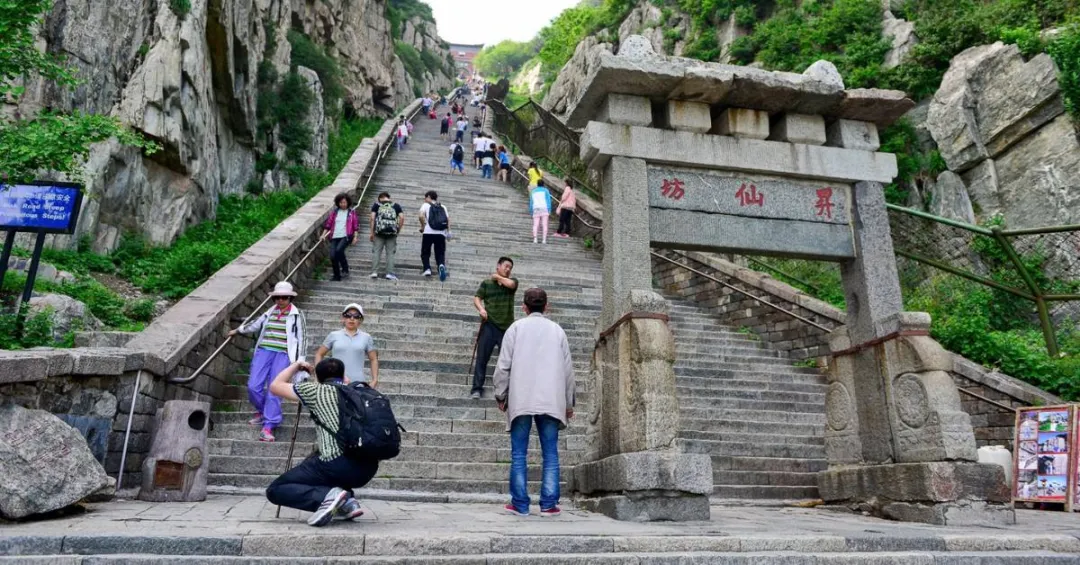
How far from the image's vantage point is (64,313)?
7.25 meters

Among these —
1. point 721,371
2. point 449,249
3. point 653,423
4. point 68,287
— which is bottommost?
point 653,423

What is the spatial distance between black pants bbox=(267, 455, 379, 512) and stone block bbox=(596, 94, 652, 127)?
3362 millimetres

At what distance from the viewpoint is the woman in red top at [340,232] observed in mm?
9963

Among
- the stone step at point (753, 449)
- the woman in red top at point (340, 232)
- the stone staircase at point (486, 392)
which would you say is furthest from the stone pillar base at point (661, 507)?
the woman in red top at point (340, 232)

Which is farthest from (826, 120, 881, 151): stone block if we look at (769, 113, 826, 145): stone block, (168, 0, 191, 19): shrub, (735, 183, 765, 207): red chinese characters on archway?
(168, 0, 191, 19): shrub

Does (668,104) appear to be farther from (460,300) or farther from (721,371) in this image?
(460,300)

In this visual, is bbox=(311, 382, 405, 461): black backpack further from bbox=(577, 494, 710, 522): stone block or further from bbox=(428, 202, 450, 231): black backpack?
bbox=(428, 202, 450, 231): black backpack

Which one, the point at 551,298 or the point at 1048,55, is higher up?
the point at 1048,55

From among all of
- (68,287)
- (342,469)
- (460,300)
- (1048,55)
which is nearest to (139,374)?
(342,469)

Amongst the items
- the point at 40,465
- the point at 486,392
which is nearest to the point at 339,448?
the point at 40,465

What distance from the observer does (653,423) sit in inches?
180

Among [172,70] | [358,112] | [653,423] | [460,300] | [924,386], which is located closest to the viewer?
[653,423]

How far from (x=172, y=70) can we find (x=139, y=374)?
9.66 m

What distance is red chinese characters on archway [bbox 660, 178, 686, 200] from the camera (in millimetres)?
5543
